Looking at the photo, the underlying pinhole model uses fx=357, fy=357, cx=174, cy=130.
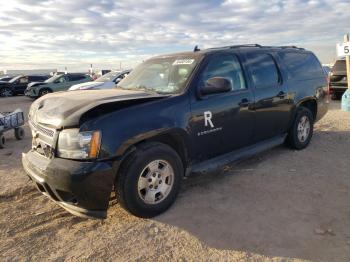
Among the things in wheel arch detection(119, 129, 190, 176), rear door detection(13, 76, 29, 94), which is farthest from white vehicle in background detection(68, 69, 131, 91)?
rear door detection(13, 76, 29, 94)

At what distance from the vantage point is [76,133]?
3.44m

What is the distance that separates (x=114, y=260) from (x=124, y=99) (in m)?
1.61

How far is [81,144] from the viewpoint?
3.42 meters

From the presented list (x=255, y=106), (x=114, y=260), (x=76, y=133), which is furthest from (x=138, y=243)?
(x=255, y=106)

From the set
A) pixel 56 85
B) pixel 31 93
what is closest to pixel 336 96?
pixel 56 85

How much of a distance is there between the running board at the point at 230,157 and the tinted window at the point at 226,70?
91 cm

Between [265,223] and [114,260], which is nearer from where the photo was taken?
[114,260]

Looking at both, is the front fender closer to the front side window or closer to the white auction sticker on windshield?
the white auction sticker on windshield

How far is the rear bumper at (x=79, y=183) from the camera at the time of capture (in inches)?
133

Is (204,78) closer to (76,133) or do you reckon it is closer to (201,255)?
(76,133)

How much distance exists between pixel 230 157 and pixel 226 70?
1.20 metres

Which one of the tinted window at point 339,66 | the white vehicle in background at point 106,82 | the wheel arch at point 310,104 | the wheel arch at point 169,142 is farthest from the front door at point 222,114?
the tinted window at point 339,66

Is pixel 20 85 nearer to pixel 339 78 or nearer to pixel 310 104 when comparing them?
pixel 339 78

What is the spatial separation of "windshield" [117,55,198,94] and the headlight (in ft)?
4.34
